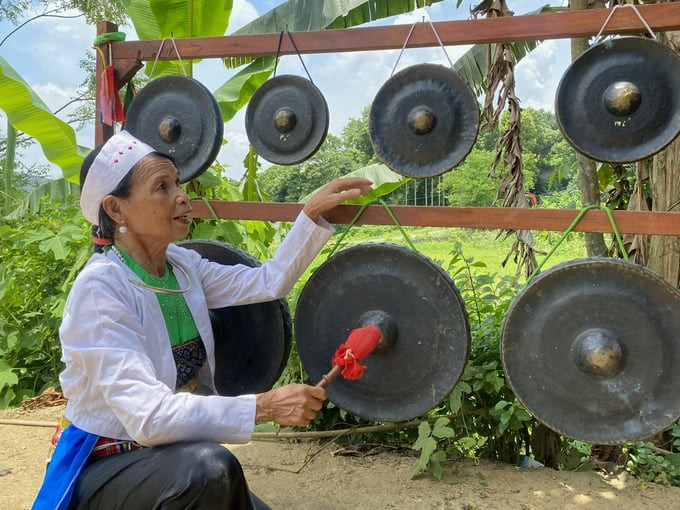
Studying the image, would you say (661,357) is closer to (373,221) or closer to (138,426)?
(373,221)

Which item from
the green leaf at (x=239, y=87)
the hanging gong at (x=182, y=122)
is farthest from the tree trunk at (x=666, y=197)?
the green leaf at (x=239, y=87)

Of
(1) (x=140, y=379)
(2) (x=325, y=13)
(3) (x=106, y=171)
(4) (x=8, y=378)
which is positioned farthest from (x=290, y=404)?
(2) (x=325, y=13)

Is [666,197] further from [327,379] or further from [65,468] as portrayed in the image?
[65,468]

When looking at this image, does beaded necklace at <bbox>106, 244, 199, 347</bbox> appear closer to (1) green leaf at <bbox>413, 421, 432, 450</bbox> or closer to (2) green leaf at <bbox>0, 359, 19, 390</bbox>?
(1) green leaf at <bbox>413, 421, 432, 450</bbox>

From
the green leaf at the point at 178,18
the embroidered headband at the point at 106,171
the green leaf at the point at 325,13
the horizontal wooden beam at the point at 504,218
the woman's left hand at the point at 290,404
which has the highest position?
the green leaf at the point at 325,13

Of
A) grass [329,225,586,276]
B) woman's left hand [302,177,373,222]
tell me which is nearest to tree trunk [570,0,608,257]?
woman's left hand [302,177,373,222]

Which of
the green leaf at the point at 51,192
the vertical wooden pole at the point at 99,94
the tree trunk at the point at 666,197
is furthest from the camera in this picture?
the green leaf at the point at 51,192

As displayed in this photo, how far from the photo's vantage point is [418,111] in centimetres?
201

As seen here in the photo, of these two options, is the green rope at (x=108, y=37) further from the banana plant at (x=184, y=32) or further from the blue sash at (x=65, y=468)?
the blue sash at (x=65, y=468)

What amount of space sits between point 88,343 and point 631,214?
4.97ft

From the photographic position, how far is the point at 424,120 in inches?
78.4

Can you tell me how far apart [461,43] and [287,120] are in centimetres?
65

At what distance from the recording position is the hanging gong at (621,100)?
177 centimetres

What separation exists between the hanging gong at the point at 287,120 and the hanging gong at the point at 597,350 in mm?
932
